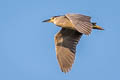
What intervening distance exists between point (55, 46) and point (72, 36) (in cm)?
72

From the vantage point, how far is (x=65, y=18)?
1445cm

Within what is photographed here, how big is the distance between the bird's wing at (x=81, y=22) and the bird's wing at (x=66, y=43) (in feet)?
4.91

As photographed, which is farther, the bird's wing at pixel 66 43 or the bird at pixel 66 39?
the bird's wing at pixel 66 43

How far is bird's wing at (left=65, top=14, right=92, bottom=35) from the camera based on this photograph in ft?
40.3

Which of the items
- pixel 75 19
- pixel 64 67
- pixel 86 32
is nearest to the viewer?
pixel 86 32

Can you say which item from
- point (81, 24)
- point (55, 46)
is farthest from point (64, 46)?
point (81, 24)

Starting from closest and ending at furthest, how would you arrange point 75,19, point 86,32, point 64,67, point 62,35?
point 86,32
point 75,19
point 64,67
point 62,35

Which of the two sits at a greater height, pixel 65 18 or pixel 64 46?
pixel 65 18

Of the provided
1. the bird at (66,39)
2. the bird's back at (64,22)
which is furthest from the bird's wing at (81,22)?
the bird's back at (64,22)

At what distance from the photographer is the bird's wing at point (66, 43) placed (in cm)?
1474

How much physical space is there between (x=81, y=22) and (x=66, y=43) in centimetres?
253

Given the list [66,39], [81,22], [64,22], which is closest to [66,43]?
[66,39]

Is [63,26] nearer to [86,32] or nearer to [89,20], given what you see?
[89,20]

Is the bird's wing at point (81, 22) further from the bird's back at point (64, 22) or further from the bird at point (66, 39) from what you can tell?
the bird's back at point (64, 22)
